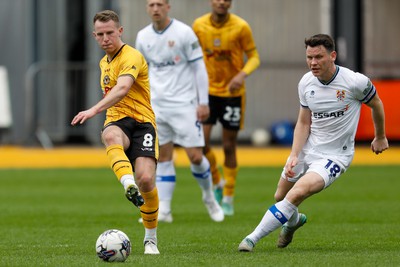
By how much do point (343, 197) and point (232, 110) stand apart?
103 inches

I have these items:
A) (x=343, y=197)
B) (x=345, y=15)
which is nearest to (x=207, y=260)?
(x=343, y=197)

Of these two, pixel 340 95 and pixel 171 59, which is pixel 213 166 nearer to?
pixel 171 59

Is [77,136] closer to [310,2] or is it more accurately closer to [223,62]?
[310,2]

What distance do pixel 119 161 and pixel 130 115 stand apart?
721 mm

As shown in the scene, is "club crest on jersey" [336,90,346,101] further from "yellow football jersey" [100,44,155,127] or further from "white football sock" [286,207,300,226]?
"yellow football jersey" [100,44,155,127]

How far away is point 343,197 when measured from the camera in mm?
15695

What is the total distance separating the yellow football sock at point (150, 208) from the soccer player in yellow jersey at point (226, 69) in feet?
13.6

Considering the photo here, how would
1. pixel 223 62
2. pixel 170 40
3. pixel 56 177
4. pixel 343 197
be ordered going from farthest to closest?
pixel 56 177, pixel 343 197, pixel 223 62, pixel 170 40

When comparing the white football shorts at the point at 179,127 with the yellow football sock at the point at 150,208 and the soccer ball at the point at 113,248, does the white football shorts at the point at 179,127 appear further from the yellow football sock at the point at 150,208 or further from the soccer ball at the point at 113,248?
the soccer ball at the point at 113,248

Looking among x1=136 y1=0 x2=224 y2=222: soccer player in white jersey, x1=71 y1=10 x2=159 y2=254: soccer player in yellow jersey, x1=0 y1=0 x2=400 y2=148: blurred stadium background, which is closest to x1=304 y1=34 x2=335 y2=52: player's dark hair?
x1=71 y1=10 x2=159 y2=254: soccer player in yellow jersey

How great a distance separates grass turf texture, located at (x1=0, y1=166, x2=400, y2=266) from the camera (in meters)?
9.14

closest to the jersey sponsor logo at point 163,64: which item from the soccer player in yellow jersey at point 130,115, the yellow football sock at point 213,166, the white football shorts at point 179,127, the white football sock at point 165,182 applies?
the white football shorts at point 179,127

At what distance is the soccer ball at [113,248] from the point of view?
8.71 metres

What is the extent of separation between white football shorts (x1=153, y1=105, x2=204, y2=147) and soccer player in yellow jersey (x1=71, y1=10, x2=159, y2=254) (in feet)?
10.00
